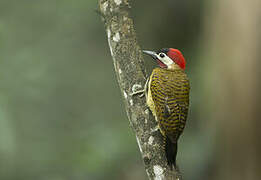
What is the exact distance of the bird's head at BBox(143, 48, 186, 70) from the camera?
4094 mm

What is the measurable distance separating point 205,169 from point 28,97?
3339 mm

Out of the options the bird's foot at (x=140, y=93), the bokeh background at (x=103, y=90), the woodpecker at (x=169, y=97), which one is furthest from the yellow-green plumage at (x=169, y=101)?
the bokeh background at (x=103, y=90)

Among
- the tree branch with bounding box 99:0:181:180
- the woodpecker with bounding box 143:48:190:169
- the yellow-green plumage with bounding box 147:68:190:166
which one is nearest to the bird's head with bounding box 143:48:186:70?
the woodpecker with bounding box 143:48:190:169

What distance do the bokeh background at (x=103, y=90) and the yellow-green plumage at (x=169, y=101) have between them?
4.45 feet

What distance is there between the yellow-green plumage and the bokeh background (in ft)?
4.45

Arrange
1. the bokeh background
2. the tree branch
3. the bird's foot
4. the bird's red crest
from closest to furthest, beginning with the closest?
the tree branch < the bird's foot < the bird's red crest < the bokeh background

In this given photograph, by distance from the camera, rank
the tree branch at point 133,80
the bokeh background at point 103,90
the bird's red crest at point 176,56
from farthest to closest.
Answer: the bokeh background at point 103,90 → the bird's red crest at point 176,56 → the tree branch at point 133,80

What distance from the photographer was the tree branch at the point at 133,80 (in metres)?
3.21

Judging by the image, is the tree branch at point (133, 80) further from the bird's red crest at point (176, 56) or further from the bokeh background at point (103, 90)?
the bokeh background at point (103, 90)

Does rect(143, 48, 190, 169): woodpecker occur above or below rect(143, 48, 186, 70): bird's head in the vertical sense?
below

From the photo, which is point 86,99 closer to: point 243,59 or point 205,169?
point 205,169

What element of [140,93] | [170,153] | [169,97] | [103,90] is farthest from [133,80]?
[103,90]

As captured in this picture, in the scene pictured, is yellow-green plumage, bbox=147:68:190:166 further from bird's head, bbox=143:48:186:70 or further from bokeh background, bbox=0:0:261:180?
bokeh background, bbox=0:0:261:180

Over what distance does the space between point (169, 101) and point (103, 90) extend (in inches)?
202
